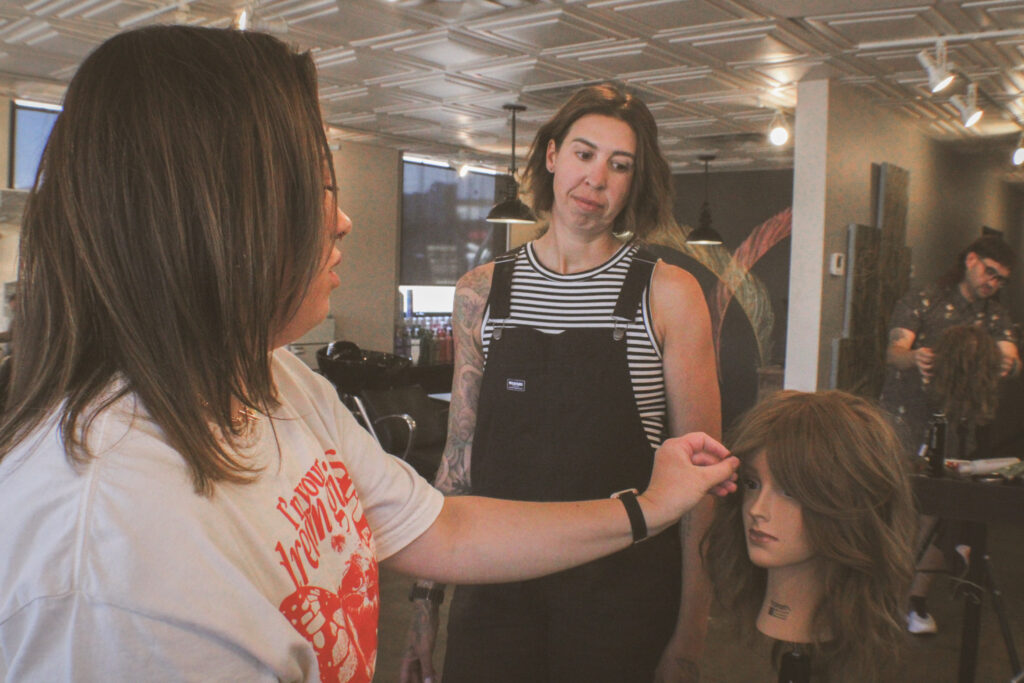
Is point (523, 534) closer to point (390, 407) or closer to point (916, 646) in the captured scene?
point (916, 646)

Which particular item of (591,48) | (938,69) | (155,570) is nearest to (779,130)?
(938,69)

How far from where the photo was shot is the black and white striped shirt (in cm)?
169

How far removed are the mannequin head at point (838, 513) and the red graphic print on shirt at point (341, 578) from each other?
0.80 metres

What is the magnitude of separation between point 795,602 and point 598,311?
66 centimetres

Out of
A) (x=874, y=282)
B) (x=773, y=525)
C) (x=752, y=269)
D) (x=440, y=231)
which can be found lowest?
(x=773, y=525)

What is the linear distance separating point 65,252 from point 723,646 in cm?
366

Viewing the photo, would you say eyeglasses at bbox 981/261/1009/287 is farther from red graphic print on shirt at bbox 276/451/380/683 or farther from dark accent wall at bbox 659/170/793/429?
dark accent wall at bbox 659/170/793/429

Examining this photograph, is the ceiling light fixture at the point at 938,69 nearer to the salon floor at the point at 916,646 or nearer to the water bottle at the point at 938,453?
the water bottle at the point at 938,453

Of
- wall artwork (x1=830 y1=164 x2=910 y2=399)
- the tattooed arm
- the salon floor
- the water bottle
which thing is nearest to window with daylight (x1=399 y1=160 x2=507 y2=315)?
wall artwork (x1=830 y1=164 x2=910 y2=399)

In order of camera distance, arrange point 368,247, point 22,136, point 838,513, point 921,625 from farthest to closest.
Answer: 1. point 368,247
2. point 22,136
3. point 921,625
4. point 838,513

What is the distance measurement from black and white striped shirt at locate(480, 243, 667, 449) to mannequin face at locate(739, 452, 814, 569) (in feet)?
0.81

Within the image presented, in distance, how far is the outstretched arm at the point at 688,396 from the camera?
5.42 ft

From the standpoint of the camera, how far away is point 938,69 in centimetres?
443

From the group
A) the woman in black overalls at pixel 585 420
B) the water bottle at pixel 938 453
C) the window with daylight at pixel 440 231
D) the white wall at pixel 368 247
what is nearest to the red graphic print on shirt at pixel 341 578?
the woman in black overalls at pixel 585 420
